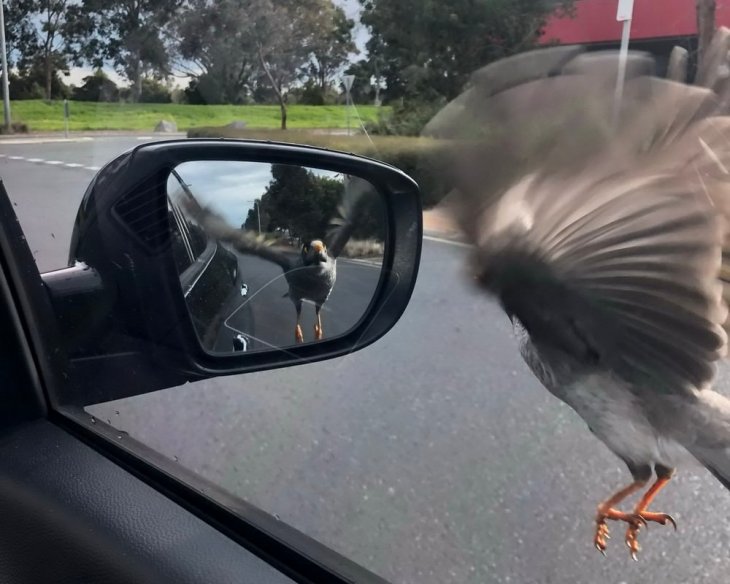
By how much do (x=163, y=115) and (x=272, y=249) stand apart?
0.53m

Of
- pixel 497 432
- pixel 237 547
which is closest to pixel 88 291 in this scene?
pixel 237 547

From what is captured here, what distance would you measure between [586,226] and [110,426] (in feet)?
4.95

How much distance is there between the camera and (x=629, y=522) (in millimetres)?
1438

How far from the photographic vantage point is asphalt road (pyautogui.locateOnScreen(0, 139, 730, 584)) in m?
1.50

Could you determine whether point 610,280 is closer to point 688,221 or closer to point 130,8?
point 688,221

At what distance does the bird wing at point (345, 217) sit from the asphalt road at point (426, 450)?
233 mm

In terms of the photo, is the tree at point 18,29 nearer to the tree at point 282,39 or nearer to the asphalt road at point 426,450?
the asphalt road at point 426,450

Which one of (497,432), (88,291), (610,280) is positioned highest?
(610,280)

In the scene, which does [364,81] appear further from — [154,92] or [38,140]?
[38,140]

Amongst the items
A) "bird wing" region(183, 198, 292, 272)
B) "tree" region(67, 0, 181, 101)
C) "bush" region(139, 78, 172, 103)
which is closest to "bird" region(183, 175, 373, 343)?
"bird wing" region(183, 198, 292, 272)

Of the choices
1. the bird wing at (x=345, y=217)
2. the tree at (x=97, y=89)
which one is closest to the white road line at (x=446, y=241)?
the bird wing at (x=345, y=217)

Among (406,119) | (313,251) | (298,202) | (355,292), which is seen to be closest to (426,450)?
(355,292)

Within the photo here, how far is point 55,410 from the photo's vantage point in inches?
91.0

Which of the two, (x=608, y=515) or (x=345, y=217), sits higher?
(x=345, y=217)
